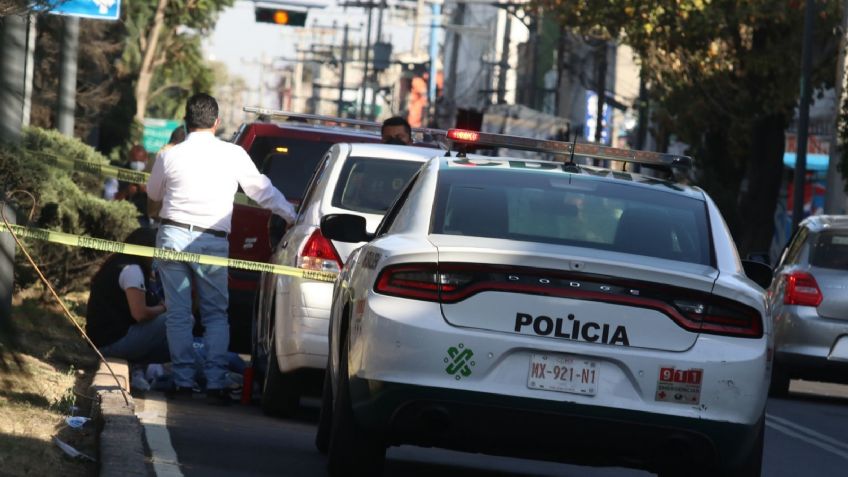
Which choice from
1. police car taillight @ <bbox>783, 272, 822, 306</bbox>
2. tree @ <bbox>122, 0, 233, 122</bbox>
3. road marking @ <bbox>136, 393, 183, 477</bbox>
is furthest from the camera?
tree @ <bbox>122, 0, 233, 122</bbox>

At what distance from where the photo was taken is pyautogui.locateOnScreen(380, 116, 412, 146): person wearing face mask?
1283 cm

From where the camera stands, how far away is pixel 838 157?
2898cm

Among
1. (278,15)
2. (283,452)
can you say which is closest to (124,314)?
(283,452)

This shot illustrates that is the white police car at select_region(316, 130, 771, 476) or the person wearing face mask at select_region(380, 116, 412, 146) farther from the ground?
the person wearing face mask at select_region(380, 116, 412, 146)

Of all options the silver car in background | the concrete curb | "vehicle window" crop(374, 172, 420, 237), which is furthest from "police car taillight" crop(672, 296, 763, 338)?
the silver car in background

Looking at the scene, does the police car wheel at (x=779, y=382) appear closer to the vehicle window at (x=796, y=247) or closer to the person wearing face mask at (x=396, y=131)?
the vehicle window at (x=796, y=247)

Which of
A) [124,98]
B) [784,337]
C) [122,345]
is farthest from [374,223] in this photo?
[124,98]

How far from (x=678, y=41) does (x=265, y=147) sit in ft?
59.6

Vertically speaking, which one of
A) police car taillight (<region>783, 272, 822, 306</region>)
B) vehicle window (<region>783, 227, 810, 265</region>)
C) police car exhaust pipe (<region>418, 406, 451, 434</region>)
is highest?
vehicle window (<region>783, 227, 810, 265</region>)

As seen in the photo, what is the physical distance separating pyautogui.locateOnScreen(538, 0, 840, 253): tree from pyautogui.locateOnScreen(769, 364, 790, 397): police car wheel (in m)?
13.7

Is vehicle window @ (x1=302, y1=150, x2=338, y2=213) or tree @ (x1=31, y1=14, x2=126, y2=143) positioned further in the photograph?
tree @ (x1=31, y1=14, x2=126, y2=143)

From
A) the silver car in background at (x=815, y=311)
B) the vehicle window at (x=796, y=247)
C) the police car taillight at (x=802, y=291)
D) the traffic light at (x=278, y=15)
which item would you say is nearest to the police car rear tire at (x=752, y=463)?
the silver car in background at (x=815, y=311)

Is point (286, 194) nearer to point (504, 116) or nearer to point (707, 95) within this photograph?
point (707, 95)

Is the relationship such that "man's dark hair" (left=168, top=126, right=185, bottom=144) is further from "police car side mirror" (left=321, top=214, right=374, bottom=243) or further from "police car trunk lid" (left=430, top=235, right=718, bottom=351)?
"police car trunk lid" (left=430, top=235, right=718, bottom=351)
